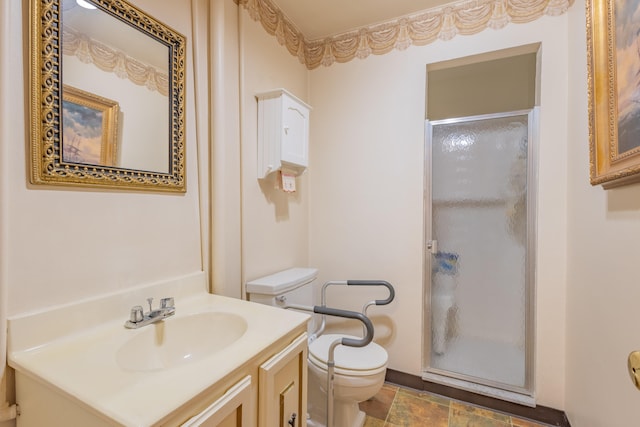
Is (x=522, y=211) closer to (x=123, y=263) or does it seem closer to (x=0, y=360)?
(x=123, y=263)

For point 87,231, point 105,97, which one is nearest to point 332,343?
point 87,231

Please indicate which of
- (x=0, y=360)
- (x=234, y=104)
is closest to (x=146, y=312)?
(x=0, y=360)

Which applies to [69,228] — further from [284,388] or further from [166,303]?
[284,388]

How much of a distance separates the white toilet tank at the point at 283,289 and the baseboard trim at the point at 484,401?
30.1 inches

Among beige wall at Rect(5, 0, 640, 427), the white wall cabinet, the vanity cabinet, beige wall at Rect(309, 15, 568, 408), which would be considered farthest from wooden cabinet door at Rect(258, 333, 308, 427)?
→ beige wall at Rect(309, 15, 568, 408)

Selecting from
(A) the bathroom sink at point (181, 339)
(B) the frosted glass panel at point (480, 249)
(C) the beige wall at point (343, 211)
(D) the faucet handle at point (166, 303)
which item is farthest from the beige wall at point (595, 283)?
(D) the faucet handle at point (166, 303)

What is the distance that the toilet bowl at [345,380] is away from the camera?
146cm

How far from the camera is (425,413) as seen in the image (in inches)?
68.8

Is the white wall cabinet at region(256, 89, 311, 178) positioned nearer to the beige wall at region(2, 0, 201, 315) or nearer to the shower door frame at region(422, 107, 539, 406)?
the beige wall at region(2, 0, 201, 315)

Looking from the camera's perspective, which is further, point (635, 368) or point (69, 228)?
point (69, 228)

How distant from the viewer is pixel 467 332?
6.59 ft

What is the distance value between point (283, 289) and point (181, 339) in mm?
574

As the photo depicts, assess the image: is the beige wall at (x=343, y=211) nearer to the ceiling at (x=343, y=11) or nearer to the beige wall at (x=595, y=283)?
the beige wall at (x=595, y=283)

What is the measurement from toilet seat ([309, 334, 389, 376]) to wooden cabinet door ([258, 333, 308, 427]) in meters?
0.43
